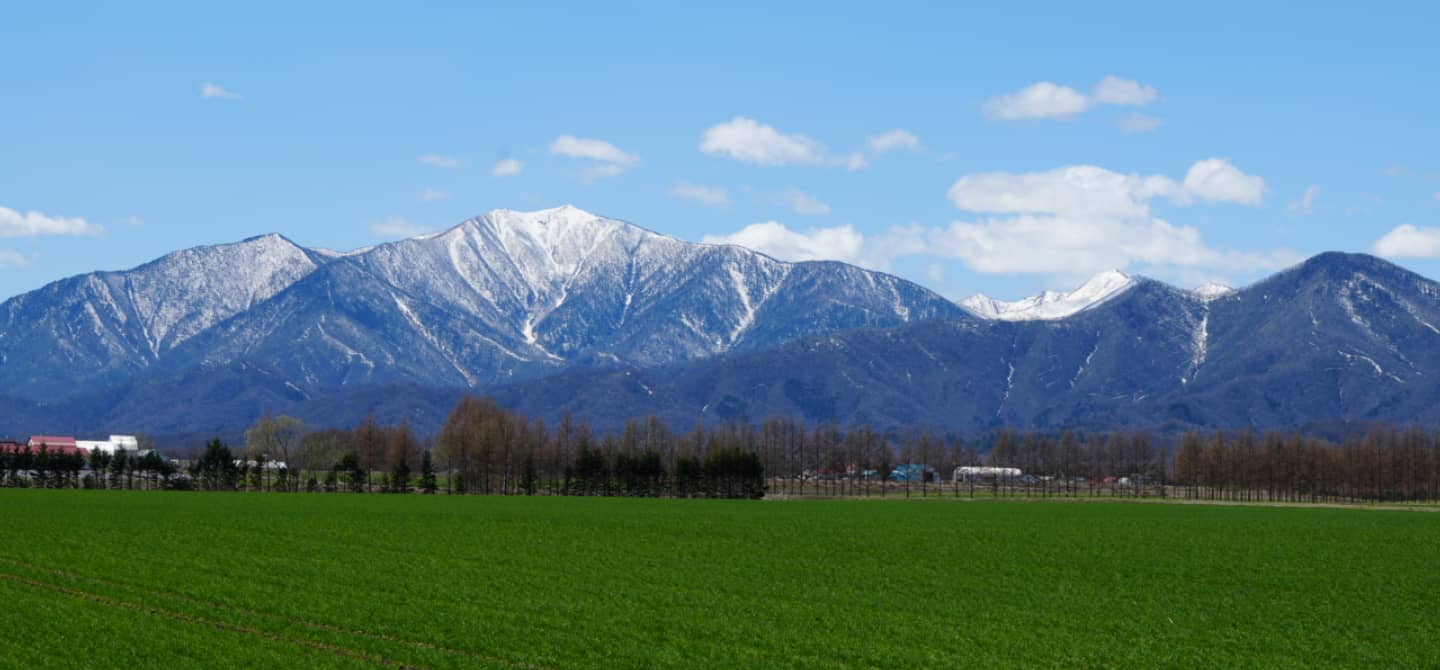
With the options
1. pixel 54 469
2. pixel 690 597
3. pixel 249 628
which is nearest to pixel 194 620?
pixel 249 628

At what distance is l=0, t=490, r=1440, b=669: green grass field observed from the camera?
36438 millimetres

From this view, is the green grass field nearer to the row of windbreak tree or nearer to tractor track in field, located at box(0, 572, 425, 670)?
tractor track in field, located at box(0, 572, 425, 670)

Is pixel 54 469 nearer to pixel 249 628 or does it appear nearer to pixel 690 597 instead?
pixel 690 597

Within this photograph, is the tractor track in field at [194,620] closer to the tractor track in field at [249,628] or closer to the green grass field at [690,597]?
the tractor track in field at [249,628]

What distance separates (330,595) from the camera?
151ft

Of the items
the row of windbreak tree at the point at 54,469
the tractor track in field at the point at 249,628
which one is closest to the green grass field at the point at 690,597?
the tractor track in field at the point at 249,628

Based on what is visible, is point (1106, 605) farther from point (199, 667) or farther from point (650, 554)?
point (199, 667)

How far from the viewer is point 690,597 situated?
158 feet

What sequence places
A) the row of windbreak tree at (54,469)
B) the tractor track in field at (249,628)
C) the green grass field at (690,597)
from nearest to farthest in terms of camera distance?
the tractor track in field at (249,628), the green grass field at (690,597), the row of windbreak tree at (54,469)

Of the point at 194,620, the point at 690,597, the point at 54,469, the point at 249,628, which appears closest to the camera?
the point at 249,628

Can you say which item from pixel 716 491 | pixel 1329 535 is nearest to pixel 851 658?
pixel 1329 535

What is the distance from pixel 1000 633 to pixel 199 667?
70.9 ft

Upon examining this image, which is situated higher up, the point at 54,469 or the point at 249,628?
the point at 54,469

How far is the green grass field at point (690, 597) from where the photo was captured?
36.4m
